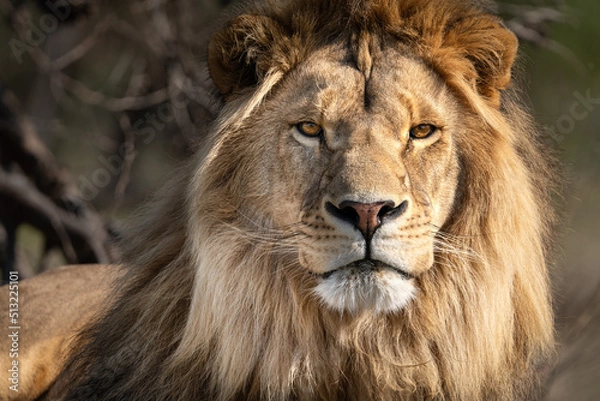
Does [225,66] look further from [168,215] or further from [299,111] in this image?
[168,215]

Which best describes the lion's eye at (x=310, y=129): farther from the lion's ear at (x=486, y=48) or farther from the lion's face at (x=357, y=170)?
the lion's ear at (x=486, y=48)

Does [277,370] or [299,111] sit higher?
[299,111]

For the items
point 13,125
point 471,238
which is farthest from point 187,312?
point 13,125

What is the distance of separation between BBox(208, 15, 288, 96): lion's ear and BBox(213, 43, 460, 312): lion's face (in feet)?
0.35

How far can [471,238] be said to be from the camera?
3385 mm

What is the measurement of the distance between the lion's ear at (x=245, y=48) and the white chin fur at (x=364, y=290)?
2.83 ft

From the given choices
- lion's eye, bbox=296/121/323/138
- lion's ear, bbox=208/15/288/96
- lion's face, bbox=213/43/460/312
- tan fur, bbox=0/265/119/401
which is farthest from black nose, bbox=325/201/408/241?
tan fur, bbox=0/265/119/401

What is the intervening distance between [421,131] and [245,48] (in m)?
0.71

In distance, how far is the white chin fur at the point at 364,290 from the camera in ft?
9.89

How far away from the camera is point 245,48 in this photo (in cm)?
344

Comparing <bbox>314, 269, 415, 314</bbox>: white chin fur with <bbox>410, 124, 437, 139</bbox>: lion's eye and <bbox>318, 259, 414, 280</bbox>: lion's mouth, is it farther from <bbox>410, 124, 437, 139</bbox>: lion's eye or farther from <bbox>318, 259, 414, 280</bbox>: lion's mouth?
<bbox>410, 124, 437, 139</bbox>: lion's eye

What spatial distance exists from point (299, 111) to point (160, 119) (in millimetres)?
3917

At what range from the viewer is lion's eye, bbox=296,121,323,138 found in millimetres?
3295

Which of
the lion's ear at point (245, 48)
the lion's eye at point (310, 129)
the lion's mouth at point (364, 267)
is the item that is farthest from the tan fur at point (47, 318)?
the lion's mouth at point (364, 267)
